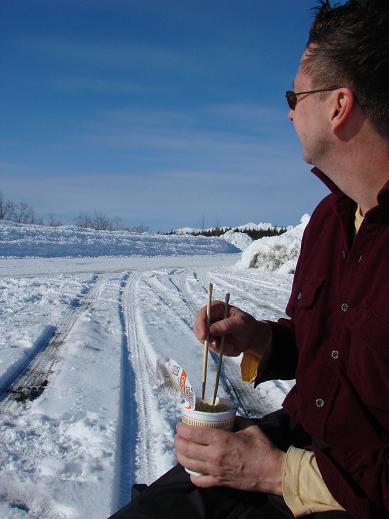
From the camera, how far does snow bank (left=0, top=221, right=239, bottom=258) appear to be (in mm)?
20391

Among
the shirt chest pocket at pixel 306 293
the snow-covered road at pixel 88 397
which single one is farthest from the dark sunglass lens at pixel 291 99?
the snow-covered road at pixel 88 397

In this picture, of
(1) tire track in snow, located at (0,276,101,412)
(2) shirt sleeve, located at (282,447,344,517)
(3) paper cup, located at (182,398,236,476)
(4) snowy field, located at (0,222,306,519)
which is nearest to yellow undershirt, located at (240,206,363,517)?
(2) shirt sleeve, located at (282,447,344,517)

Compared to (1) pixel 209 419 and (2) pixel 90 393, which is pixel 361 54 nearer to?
(1) pixel 209 419

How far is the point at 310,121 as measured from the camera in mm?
1716

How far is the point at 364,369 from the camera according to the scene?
147 centimetres

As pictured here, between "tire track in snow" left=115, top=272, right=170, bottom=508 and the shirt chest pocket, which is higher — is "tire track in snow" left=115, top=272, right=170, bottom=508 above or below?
below

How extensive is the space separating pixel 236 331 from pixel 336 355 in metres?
0.48

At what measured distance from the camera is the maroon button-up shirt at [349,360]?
1.39 m

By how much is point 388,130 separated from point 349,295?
19.3 inches

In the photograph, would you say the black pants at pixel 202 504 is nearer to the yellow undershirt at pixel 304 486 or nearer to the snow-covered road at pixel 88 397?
the yellow undershirt at pixel 304 486

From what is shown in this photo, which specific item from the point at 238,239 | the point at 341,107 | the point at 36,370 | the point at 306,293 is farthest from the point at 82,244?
the point at 341,107

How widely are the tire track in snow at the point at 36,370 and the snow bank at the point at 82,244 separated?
555 inches

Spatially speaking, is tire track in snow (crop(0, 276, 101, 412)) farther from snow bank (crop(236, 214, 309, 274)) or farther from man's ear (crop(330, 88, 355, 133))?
snow bank (crop(236, 214, 309, 274))

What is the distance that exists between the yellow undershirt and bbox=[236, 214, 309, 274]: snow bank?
14.0m
